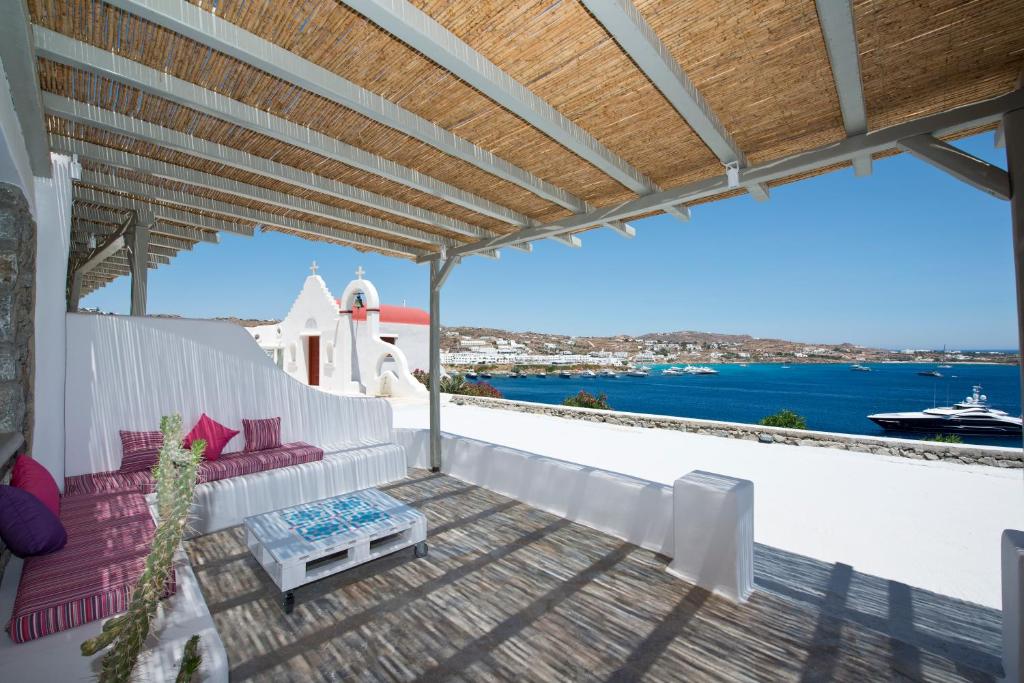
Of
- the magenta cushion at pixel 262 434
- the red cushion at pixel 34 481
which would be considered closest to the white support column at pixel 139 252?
the magenta cushion at pixel 262 434

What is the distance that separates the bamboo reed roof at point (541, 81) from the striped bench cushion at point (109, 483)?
104 inches

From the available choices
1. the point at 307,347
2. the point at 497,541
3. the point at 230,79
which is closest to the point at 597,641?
the point at 497,541

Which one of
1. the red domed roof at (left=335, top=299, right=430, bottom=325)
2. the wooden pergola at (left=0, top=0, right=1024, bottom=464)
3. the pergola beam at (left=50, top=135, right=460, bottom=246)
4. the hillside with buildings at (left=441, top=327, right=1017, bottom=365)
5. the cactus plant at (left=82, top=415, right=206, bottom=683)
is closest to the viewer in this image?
the cactus plant at (left=82, top=415, right=206, bottom=683)

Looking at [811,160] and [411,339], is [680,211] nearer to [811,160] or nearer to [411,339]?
[811,160]

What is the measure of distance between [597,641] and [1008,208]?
3088 millimetres

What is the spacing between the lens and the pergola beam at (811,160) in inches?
Result: 87.9

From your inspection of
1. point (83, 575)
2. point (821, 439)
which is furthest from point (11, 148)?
point (821, 439)

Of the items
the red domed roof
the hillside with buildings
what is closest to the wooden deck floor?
the red domed roof

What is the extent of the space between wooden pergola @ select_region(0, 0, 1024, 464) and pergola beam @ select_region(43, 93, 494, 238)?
0.6 inches

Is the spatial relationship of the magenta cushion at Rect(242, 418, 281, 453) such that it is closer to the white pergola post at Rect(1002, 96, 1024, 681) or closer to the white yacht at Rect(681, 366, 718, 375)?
the white pergola post at Rect(1002, 96, 1024, 681)

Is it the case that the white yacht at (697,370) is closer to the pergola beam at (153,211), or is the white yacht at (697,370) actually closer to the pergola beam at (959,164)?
the pergola beam at (153,211)

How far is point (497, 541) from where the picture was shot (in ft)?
12.4

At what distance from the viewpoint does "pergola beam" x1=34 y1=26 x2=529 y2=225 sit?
2037 millimetres

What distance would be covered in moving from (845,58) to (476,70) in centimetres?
170
